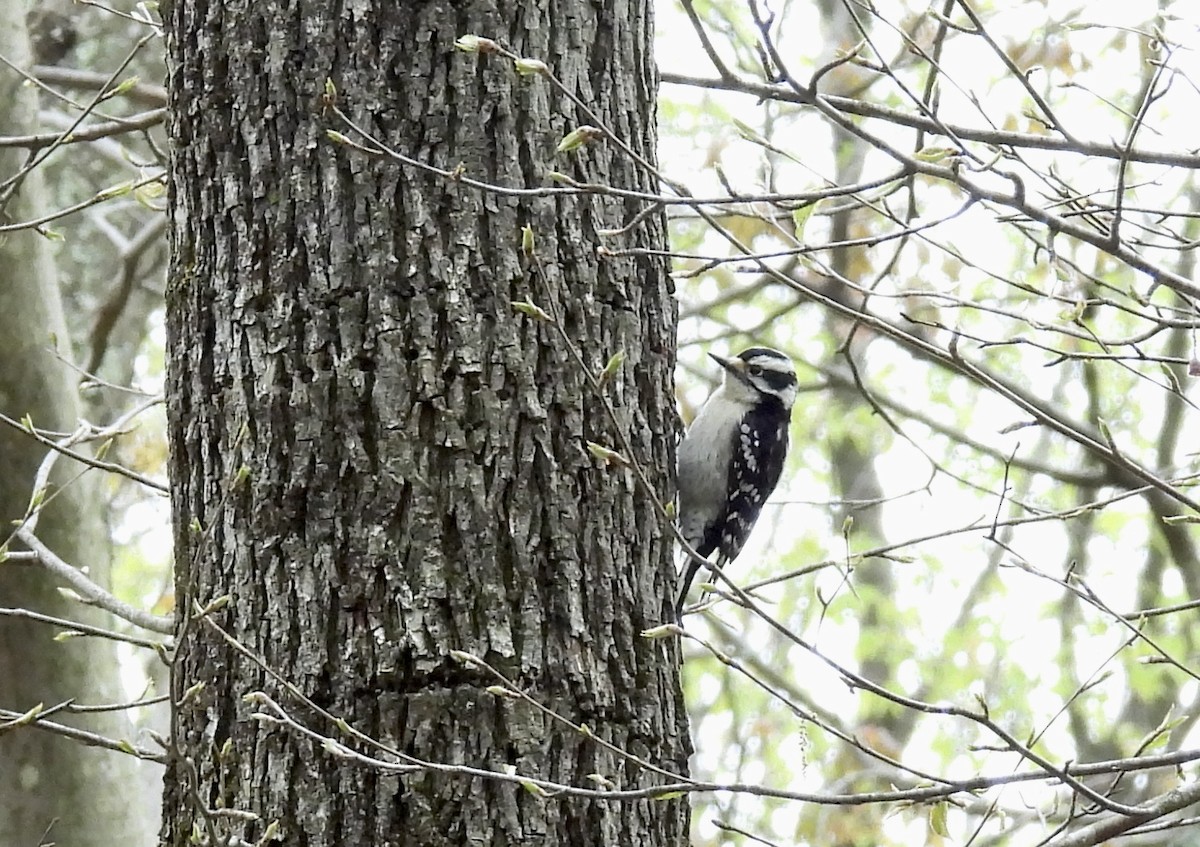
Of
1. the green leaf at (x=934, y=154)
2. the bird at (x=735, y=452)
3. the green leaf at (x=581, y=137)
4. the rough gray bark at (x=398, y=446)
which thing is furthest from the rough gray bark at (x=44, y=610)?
the green leaf at (x=934, y=154)

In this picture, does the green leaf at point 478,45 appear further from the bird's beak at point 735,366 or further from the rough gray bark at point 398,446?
the bird's beak at point 735,366

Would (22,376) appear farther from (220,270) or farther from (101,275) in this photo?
(101,275)

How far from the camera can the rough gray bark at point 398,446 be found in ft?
7.14

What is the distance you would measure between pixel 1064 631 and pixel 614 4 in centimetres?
811

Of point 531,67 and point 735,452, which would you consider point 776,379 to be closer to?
point 735,452

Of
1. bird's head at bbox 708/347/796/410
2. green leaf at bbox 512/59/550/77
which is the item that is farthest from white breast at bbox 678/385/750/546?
green leaf at bbox 512/59/550/77

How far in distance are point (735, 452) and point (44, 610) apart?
223cm

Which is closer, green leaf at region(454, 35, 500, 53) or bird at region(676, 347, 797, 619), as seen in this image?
green leaf at region(454, 35, 500, 53)

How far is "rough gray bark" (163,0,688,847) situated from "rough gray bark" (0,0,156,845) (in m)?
1.56

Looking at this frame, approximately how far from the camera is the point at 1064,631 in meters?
9.68

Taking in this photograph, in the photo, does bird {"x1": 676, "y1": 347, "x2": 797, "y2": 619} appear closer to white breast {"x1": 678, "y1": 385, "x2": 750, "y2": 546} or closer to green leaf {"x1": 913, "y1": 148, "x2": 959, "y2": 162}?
white breast {"x1": 678, "y1": 385, "x2": 750, "y2": 546}

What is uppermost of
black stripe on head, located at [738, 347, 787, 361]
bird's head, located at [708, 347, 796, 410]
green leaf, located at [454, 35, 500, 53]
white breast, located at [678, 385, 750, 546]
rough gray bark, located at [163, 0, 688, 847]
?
black stripe on head, located at [738, 347, 787, 361]

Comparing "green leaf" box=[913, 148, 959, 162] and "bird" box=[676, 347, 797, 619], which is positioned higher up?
"bird" box=[676, 347, 797, 619]

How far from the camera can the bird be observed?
4.56 metres
